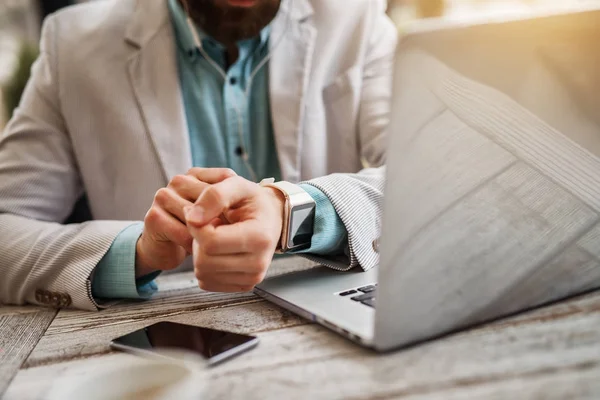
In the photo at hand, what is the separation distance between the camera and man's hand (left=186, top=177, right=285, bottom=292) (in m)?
0.65

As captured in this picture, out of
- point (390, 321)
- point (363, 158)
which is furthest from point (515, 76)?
point (363, 158)

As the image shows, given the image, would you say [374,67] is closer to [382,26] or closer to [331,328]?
[382,26]

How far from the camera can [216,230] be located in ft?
2.14

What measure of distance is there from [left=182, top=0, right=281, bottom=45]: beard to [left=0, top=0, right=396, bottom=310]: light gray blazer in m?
0.05

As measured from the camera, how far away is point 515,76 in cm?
50

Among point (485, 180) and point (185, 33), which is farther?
point (185, 33)

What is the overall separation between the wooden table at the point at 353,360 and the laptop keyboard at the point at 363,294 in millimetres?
70

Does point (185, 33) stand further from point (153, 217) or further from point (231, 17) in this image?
point (153, 217)

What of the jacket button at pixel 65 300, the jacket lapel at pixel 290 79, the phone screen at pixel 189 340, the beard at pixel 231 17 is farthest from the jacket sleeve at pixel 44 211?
the jacket lapel at pixel 290 79

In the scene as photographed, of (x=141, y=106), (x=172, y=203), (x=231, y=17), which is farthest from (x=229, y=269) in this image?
(x=231, y=17)

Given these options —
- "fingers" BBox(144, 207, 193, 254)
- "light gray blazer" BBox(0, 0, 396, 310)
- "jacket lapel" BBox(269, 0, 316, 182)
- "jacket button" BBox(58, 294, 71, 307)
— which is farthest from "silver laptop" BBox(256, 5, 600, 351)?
"jacket lapel" BBox(269, 0, 316, 182)

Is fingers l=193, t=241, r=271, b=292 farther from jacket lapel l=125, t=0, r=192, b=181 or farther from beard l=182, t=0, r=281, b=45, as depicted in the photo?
beard l=182, t=0, r=281, b=45

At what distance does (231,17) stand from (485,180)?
0.92 meters

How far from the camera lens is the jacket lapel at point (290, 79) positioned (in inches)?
49.0
